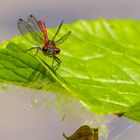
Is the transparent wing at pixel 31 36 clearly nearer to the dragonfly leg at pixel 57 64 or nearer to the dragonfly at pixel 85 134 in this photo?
the dragonfly leg at pixel 57 64

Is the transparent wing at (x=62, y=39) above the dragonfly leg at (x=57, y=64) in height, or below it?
below

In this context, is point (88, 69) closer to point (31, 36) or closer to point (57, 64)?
point (57, 64)

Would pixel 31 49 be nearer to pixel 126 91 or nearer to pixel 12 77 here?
pixel 12 77

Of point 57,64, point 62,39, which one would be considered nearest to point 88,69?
point 57,64

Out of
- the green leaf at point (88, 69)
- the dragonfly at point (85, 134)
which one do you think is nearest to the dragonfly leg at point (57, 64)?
the green leaf at point (88, 69)

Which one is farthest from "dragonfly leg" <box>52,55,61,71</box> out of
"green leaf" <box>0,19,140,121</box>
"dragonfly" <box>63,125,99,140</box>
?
"dragonfly" <box>63,125,99,140</box>

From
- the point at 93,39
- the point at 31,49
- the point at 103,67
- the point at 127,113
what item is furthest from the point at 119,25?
the point at 127,113

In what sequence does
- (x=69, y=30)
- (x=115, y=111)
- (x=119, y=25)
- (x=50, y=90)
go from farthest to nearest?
(x=119, y=25) → (x=69, y=30) → (x=50, y=90) → (x=115, y=111)

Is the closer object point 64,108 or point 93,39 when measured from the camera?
point 64,108
